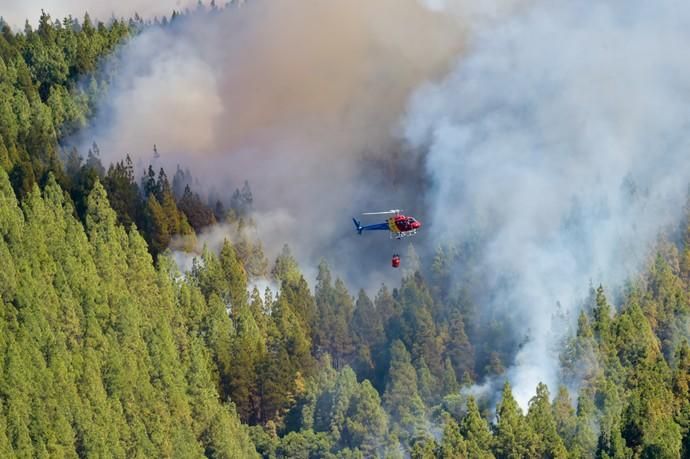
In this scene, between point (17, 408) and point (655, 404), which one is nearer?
point (17, 408)

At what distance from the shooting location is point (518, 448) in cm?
18562

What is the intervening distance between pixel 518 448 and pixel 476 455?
3.05 meters

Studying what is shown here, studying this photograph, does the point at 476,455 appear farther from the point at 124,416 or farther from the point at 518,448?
the point at 124,416

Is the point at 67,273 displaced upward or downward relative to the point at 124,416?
upward

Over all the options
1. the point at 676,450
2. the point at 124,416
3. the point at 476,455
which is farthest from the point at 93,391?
the point at 676,450

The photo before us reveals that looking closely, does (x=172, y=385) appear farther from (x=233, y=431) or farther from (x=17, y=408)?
(x=17, y=408)

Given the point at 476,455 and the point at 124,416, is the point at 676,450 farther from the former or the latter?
the point at 124,416

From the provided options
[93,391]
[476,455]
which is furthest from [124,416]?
[476,455]

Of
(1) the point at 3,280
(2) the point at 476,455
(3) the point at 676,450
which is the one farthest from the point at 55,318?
(3) the point at 676,450

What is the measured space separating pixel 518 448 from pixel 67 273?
33044mm

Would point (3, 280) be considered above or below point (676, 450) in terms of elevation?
above

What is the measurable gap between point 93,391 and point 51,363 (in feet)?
11.0

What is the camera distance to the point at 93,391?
18525 cm

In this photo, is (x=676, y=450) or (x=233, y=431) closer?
(x=676, y=450)
